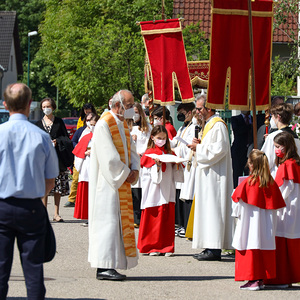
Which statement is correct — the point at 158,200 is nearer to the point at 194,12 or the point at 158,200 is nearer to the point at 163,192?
the point at 163,192

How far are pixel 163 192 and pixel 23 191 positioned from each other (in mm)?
4705

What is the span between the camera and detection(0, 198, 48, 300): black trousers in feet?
19.5

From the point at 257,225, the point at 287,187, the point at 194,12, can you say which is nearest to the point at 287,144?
the point at 287,187

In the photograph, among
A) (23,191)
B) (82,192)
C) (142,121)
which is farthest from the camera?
(82,192)

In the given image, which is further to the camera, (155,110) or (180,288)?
(155,110)

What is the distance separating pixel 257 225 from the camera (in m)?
7.92

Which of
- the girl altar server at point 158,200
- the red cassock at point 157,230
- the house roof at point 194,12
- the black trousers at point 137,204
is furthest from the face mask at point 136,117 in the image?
the house roof at point 194,12

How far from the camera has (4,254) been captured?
602 centimetres

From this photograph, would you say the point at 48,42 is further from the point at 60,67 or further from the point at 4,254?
the point at 4,254

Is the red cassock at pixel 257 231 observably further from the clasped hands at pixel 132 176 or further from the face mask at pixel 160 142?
the face mask at pixel 160 142

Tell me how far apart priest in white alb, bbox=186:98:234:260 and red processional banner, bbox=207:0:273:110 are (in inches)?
25.9

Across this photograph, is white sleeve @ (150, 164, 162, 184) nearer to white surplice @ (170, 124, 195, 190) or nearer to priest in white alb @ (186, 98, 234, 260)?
priest in white alb @ (186, 98, 234, 260)

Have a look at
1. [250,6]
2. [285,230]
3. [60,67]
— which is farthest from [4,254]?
[60,67]

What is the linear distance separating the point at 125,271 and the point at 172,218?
1632mm
